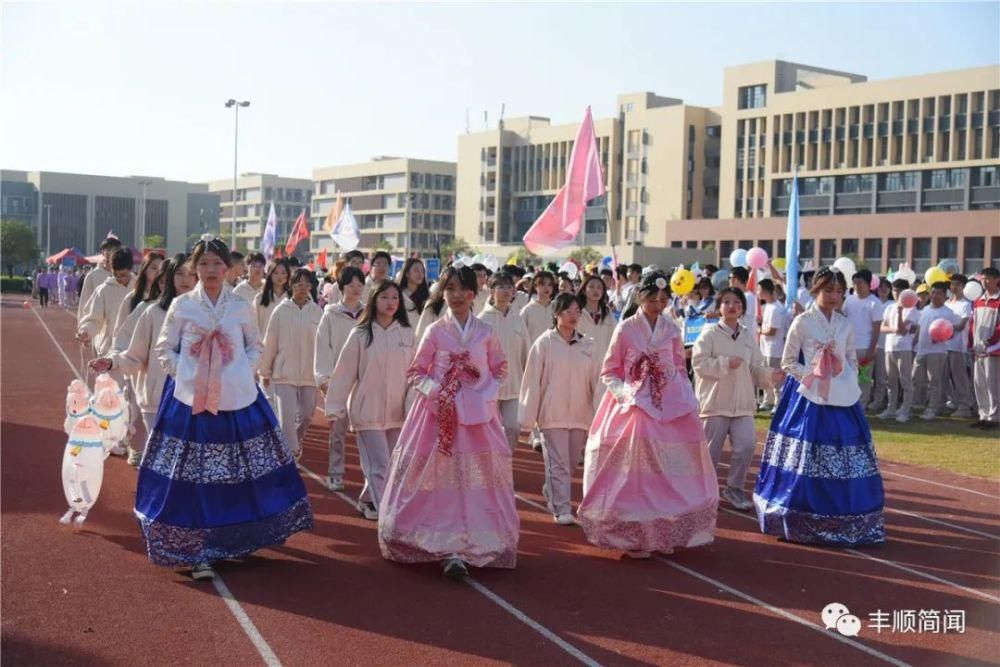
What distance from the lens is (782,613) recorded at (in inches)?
276

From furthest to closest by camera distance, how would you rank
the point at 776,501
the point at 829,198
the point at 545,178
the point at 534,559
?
the point at 545,178 → the point at 829,198 → the point at 776,501 → the point at 534,559

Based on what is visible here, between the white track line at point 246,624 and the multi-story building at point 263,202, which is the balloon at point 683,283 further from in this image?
the multi-story building at point 263,202

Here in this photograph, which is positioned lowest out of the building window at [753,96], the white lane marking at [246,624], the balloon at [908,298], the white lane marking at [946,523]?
the white lane marking at [246,624]

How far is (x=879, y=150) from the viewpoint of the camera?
73.1 meters

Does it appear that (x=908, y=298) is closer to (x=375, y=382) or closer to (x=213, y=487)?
(x=375, y=382)

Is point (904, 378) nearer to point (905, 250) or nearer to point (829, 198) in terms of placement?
point (905, 250)

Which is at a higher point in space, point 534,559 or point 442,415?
point 442,415

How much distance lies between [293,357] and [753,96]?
7430 centimetres

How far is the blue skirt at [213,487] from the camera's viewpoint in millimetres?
7391

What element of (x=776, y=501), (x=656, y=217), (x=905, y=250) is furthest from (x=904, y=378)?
(x=656, y=217)

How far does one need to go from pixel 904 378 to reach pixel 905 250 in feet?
181

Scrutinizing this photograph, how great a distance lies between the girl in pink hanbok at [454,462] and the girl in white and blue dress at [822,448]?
7.88ft

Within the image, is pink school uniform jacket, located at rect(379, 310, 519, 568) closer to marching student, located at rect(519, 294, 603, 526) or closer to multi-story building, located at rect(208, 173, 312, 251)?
marching student, located at rect(519, 294, 603, 526)

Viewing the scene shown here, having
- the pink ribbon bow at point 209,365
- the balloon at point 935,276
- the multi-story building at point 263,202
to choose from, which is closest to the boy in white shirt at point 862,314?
the balloon at point 935,276
